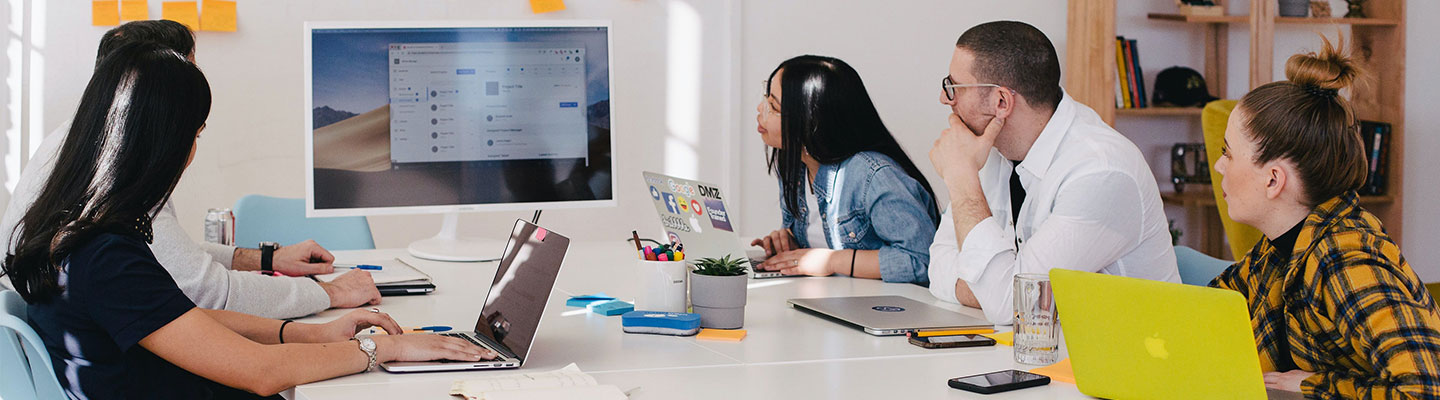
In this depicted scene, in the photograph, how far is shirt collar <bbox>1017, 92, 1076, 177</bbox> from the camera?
6.46ft

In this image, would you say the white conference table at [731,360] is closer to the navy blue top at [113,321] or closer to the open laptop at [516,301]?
the open laptop at [516,301]

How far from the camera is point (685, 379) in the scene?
1396 millimetres

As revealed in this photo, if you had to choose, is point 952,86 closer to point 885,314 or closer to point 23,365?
point 885,314

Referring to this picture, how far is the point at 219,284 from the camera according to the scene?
5.60ft

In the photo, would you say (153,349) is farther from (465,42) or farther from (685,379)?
(465,42)

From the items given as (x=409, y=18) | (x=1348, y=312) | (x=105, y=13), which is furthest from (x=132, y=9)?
(x=1348, y=312)

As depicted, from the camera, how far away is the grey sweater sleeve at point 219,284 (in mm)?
1672

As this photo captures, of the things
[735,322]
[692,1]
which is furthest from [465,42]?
[692,1]

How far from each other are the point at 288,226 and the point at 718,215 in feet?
4.70

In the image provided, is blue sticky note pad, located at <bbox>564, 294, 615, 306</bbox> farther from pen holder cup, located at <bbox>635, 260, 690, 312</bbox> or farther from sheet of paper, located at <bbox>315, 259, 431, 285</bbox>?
sheet of paper, located at <bbox>315, 259, 431, 285</bbox>

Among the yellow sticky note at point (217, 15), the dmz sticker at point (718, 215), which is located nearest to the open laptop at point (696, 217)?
the dmz sticker at point (718, 215)

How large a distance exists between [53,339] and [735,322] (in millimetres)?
873

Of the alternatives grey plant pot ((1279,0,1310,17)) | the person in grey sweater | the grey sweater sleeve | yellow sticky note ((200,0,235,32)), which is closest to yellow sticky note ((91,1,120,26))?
yellow sticky note ((200,0,235,32))

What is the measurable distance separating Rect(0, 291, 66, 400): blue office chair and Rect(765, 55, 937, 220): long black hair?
1547 mm
